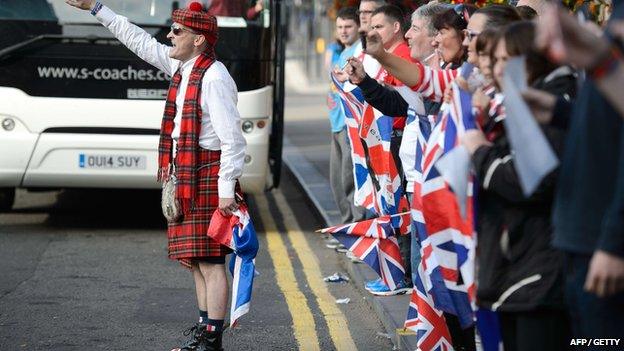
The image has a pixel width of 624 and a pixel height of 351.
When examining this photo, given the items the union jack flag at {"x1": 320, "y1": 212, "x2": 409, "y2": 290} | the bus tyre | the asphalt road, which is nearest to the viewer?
the asphalt road

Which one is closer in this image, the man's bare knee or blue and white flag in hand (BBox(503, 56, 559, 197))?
blue and white flag in hand (BBox(503, 56, 559, 197))

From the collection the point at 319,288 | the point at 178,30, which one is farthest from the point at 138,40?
the point at 319,288

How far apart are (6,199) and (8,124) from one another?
1800 mm

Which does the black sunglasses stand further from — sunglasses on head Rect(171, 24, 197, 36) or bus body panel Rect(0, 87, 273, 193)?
bus body panel Rect(0, 87, 273, 193)

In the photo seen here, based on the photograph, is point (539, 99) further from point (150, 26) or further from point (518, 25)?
point (150, 26)

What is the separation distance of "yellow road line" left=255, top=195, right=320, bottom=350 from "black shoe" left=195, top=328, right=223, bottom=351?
1.90 ft

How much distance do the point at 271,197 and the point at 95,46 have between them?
405 centimetres

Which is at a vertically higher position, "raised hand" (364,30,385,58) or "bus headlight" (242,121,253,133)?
"raised hand" (364,30,385,58)

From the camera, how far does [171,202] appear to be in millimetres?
6762

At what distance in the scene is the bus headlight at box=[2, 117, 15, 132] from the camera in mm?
10734

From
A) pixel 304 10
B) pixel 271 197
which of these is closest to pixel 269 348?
pixel 271 197

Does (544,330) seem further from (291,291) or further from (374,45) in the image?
(291,291)

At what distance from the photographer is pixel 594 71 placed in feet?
10.9

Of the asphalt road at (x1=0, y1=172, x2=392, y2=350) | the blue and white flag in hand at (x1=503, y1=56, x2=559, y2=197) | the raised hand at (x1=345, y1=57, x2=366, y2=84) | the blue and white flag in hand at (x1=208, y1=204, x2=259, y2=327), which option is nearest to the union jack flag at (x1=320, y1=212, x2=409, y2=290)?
the asphalt road at (x1=0, y1=172, x2=392, y2=350)
